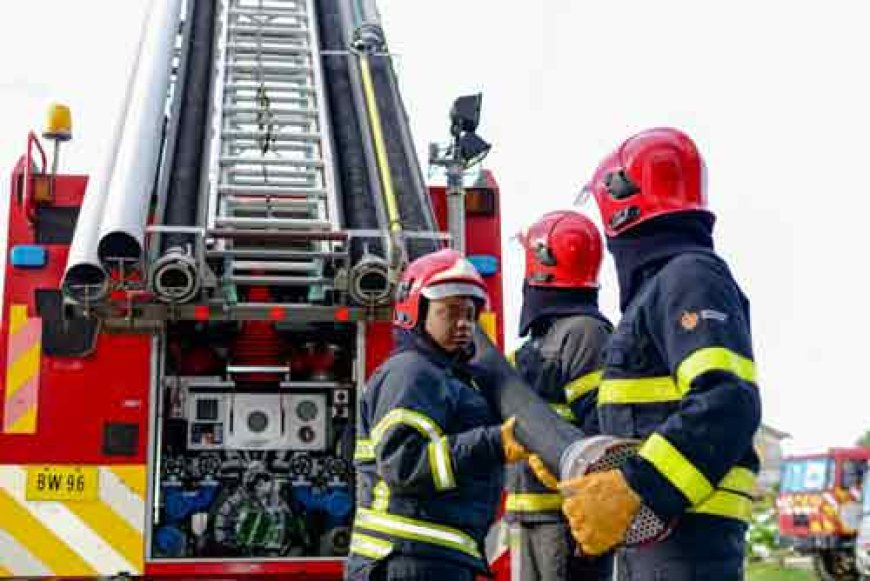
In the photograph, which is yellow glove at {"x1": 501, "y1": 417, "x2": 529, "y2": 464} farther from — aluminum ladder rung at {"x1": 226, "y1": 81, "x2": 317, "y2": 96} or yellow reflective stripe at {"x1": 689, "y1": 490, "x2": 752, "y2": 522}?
aluminum ladder rung at {"x1": 226, "y1": 81, "x2": 317, "y2": 96}

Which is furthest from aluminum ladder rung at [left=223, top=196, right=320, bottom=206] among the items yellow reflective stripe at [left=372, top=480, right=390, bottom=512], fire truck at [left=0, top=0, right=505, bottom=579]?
yellow reflective stripe at [left=372, top=480, right=390, bottom=512]

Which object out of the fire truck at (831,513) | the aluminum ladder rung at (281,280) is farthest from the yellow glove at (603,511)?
the fire truck at (831,513)

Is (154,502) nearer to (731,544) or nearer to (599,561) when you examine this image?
(599,561)

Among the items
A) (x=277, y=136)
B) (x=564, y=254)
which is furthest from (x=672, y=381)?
(x=277, y=136)

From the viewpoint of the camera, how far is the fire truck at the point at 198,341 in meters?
5.72

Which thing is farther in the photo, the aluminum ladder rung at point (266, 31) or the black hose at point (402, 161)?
the aluminum ladder rung at point (266, 31)

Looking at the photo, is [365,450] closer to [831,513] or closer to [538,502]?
[538,502]

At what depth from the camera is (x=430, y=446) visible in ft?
12.7

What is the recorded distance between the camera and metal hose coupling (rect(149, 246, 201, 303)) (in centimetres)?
546

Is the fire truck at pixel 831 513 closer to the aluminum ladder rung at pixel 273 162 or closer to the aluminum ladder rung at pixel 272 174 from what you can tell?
the aluminum ladder rung at pixel 272 174

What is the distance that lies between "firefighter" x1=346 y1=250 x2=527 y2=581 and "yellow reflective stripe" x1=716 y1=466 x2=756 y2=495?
2.13ft

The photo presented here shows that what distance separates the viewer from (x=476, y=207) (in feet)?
21.3

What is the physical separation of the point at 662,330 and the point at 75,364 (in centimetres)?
345

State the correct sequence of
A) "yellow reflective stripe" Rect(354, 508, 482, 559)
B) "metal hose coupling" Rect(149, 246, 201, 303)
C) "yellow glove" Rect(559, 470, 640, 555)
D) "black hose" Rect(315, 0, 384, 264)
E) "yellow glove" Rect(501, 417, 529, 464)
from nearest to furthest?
"yellow glove" Rect(559, 470, 640, 555)
"yellow glove" Rect(501, 417, 529, 464)
"yellow reflective stripe" Rect(354, 508, 482, 559)
"metal hose coupling" Rect(149, 246, 201, 303)
"black hose" Rect(315, 0, 384, 264)
